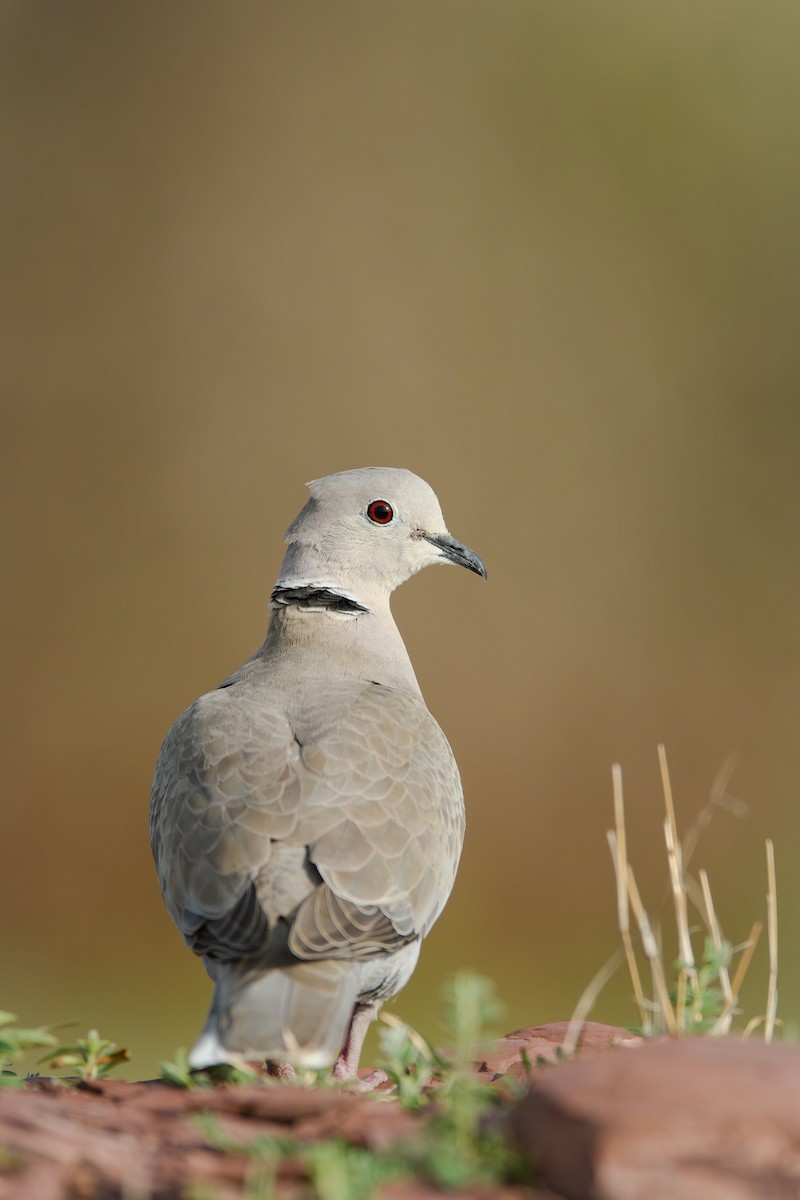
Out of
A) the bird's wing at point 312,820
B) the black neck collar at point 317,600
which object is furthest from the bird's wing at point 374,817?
the black neck collar at point 317,600

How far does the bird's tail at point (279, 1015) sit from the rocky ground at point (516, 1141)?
1.53 feet

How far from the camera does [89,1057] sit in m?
A: 3.09

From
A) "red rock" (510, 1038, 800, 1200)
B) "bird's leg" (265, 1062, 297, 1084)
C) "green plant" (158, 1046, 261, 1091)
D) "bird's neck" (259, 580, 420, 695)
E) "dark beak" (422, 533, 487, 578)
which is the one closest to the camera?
"red rock" (510, 1038, 800, 1200)

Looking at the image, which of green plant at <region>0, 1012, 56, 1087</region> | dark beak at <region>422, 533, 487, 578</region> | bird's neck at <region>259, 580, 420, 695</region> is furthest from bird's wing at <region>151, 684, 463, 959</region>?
dark beak at <region>422, 533, 487, 578</region>

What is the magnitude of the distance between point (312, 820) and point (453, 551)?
1765mm

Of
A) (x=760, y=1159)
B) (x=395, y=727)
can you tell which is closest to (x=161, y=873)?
(x=395, y=727)

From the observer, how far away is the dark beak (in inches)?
194

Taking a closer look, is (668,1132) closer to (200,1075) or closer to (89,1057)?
(200,1075)

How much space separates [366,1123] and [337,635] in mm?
2378

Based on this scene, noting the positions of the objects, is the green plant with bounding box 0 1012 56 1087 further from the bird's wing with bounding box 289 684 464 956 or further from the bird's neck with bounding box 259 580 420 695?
the bird's neck with bounding box 259 580 420 695

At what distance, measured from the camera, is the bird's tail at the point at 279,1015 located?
292 centimetres

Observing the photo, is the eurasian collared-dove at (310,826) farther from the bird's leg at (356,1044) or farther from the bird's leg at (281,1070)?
the bird's leg at (281,1070)

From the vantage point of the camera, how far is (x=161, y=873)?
146 inches

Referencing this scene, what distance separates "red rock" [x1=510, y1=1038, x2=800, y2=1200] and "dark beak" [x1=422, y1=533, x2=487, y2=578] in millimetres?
2959
